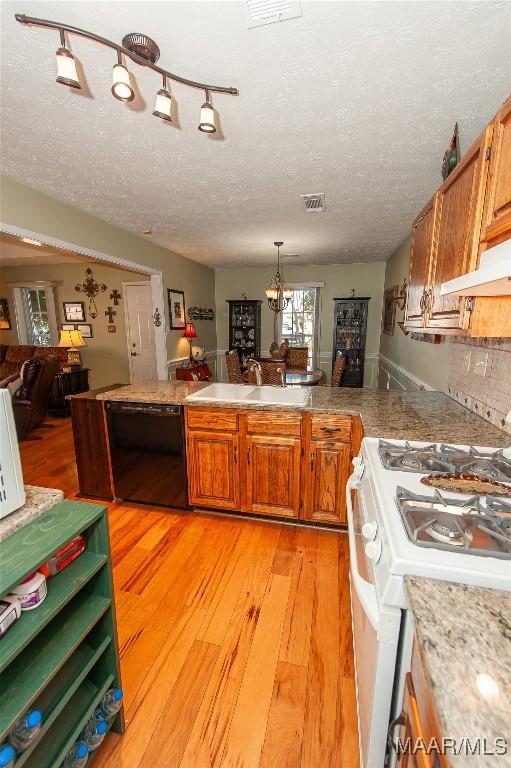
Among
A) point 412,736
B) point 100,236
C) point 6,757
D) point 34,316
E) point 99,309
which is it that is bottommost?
point 6,757

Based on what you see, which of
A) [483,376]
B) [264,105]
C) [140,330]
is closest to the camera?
[264,105]

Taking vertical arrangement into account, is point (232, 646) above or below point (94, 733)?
below

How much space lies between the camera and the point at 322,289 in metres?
6.28

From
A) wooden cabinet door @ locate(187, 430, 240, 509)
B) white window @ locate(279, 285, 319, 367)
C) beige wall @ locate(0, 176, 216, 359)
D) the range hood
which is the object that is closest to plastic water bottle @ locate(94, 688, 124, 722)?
wooden cabinet door @ locate(187, 430, 240, 509)

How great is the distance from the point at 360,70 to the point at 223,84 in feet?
1.98

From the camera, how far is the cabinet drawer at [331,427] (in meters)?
2.05

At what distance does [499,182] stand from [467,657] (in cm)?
135

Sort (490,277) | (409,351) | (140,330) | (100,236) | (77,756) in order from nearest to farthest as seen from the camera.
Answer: (490,277) < (77,756) < (100,236) < (409,351) < (140,330)

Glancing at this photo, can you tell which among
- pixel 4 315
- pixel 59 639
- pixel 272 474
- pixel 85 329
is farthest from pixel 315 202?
pixel 4 315

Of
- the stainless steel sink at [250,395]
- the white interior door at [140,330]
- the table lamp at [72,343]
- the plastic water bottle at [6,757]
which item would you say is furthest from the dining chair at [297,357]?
the plastic water bottle at [6,757]

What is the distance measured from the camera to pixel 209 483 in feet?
7.74

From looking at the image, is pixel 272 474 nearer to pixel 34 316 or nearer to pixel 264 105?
pixel 264 105

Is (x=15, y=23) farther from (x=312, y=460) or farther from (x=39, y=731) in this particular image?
(x=312, y=460)

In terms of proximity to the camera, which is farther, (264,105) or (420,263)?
(420,263)
